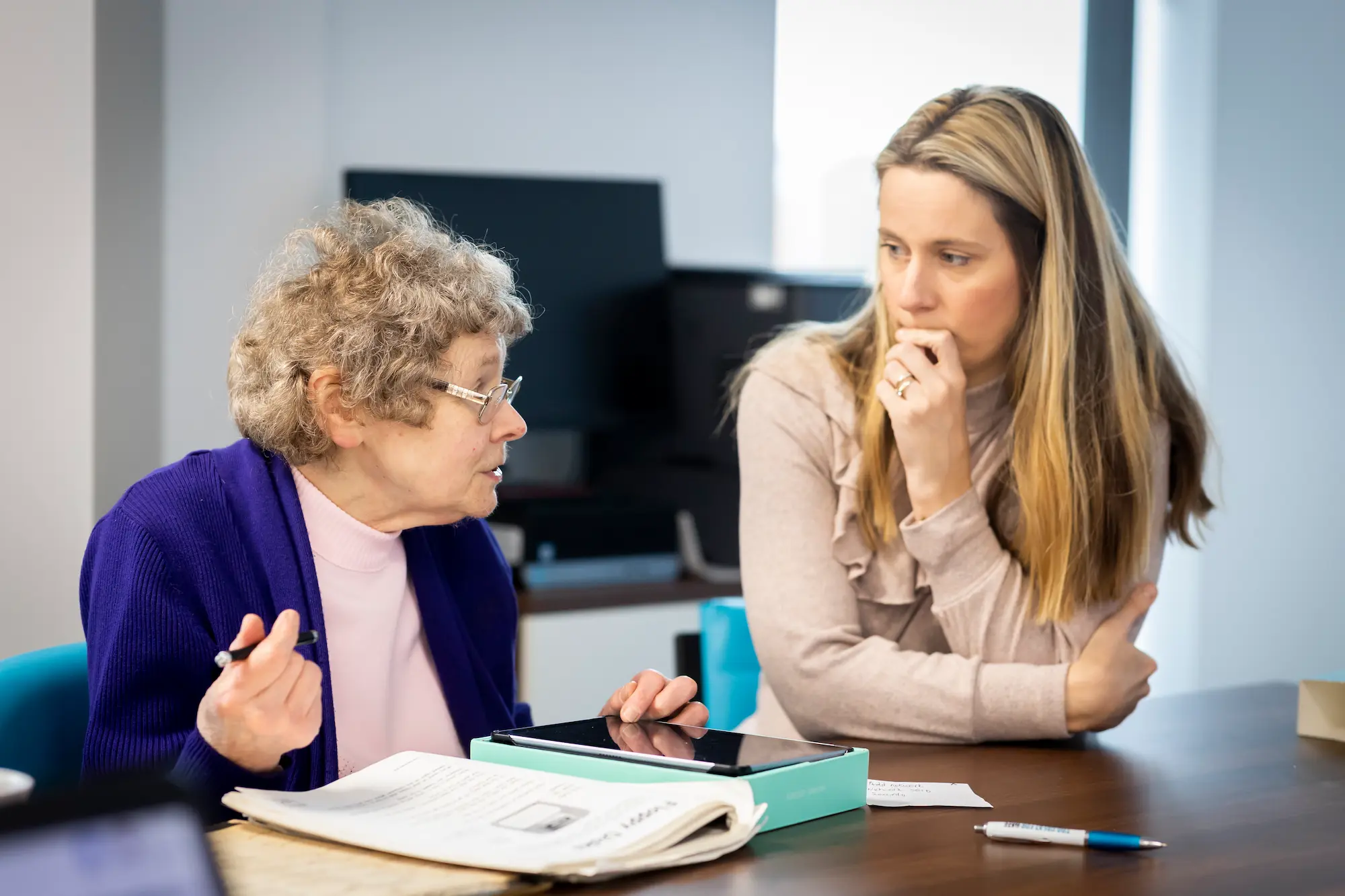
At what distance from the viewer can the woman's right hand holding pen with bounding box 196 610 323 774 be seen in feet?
3.29

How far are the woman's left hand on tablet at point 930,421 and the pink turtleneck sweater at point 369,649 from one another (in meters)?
0.61

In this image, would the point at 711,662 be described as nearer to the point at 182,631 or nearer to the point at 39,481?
the point at 182,631

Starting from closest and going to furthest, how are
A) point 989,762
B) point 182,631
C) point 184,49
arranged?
point 182,631 < point 989,762 < point 184,49

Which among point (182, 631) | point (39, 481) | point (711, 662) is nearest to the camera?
point (182, 631)

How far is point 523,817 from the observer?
37.6 inches

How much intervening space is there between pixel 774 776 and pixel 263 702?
394mm

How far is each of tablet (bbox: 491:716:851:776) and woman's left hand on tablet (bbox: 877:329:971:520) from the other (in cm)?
54

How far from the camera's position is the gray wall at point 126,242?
2.65 metres

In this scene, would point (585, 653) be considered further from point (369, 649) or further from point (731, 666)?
point (369, 649)

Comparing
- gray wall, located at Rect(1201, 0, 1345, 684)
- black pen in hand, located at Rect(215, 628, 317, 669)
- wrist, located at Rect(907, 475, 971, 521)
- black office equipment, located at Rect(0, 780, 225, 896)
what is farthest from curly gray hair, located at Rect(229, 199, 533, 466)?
gray wall, located at Rect(1201, 0, 1345, 684)

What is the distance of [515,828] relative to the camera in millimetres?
934

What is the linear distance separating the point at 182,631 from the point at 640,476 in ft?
8.01

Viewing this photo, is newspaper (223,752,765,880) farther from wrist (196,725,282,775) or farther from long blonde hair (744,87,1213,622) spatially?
long blonde hair (744,87,1213,622)

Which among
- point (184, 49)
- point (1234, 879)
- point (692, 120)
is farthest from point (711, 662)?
point (692, 120)
